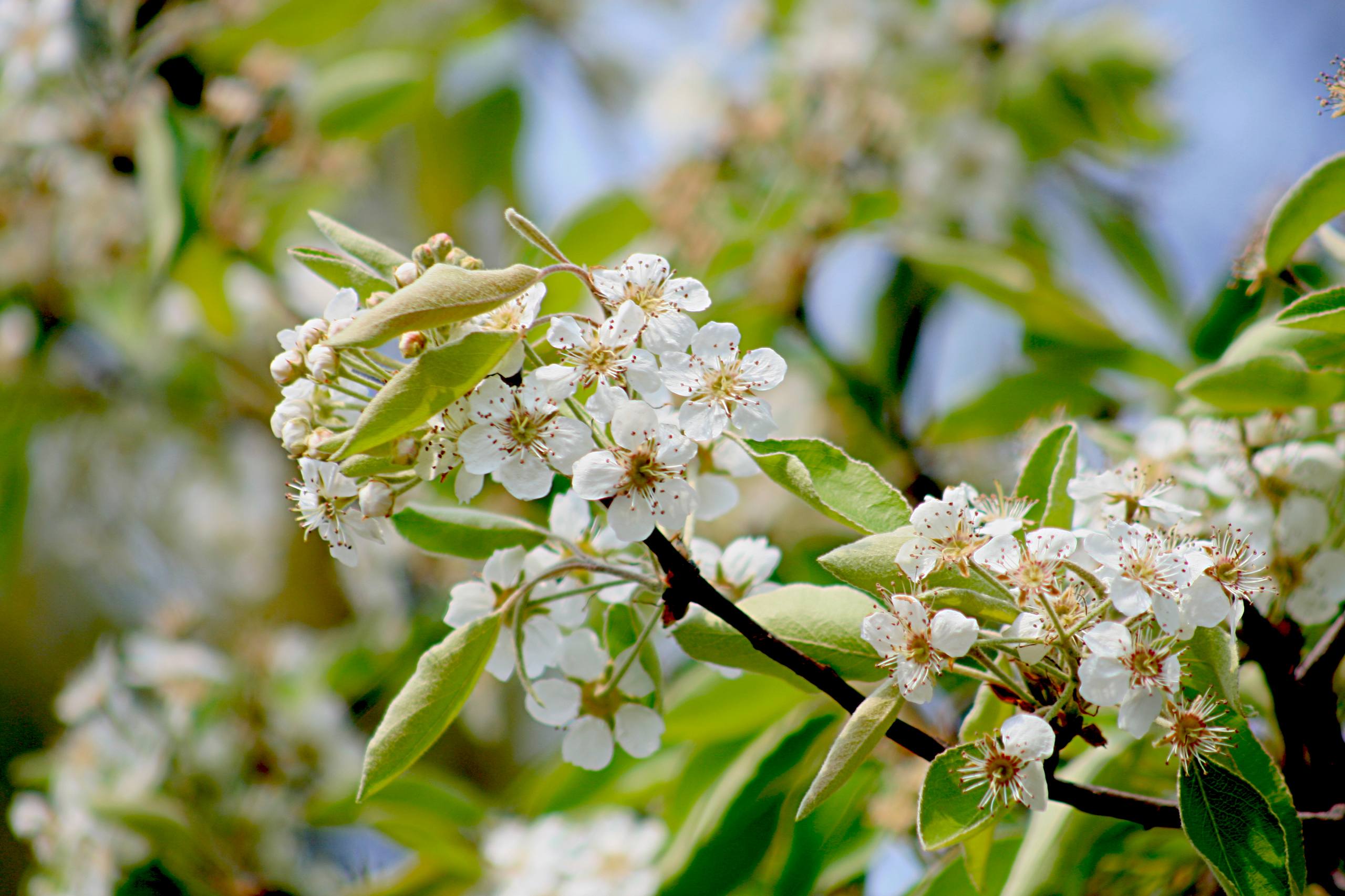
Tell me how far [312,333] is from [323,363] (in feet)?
0.09

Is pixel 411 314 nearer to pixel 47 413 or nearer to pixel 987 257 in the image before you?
pixel 987 257

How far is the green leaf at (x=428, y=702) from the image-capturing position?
0.59m

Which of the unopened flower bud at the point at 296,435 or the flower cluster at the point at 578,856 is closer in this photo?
the unopened flower bud at the point at 296,435

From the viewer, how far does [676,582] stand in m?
0.57

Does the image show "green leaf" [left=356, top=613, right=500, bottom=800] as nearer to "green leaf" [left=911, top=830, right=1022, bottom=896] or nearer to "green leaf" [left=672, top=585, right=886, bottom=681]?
"green leaf" [left=672, top=585, right=886, bottom=681]

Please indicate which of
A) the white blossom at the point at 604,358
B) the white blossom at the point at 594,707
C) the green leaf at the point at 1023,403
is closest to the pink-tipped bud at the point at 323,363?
the white blossom at the point at 604,358

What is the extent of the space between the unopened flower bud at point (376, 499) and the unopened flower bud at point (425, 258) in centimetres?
13

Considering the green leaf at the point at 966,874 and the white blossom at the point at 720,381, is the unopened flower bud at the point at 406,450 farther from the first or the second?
the green leaf at the point at 966,874

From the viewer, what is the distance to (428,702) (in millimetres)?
599

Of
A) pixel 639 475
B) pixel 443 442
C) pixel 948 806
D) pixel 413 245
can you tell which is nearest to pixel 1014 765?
pixel 948 806

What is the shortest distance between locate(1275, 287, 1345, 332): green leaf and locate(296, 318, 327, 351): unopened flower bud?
1.87ft

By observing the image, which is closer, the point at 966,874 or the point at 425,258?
the point at 425,258

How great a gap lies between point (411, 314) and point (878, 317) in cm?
132

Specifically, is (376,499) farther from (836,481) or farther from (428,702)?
(836,481)
